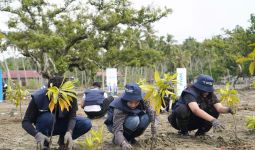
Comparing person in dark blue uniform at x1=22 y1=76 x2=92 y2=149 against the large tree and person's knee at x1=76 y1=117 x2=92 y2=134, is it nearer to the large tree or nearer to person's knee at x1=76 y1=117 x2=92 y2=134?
person's knee at x1=76 y1=117 x2=92 y2=134

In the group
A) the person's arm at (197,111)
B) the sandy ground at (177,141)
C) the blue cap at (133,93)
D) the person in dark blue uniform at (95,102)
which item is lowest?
the sandy ground at (177,141)

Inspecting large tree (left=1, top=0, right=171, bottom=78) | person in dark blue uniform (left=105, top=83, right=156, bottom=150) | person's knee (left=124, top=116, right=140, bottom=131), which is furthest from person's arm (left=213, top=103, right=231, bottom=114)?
large tree (left=1, top=0, right=171, bottom=78)

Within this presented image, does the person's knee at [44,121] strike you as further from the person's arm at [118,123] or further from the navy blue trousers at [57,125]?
the person's arm at [118,123]

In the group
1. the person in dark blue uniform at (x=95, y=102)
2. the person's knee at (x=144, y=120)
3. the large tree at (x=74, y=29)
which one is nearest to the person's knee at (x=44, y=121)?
the person's knee at (x=144, y=120)

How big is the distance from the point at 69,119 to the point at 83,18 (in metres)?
17.0

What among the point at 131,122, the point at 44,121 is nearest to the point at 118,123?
the point at 131,122

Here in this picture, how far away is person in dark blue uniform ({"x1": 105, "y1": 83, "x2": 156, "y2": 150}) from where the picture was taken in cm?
420

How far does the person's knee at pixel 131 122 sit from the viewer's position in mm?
4434

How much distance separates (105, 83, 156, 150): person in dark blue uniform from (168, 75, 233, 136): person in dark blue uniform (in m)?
0.57

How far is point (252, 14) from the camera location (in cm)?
2480

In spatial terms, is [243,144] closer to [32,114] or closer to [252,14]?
[32,114]

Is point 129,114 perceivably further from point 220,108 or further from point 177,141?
point 220,108

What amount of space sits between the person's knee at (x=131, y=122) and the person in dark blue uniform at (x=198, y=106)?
0.71 meters

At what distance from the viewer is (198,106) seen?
4770 millimetres
